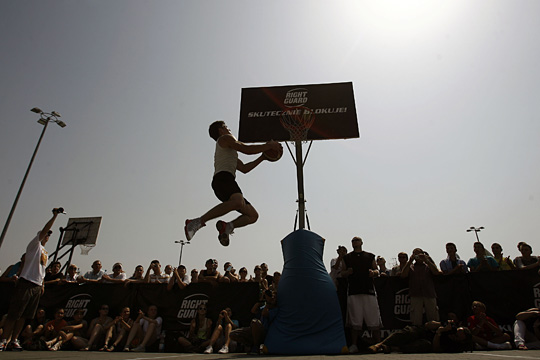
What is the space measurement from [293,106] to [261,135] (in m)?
1.31

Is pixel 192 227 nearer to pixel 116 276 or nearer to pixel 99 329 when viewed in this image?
pixel 99 329

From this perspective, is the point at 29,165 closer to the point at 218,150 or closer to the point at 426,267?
the point at 218,150

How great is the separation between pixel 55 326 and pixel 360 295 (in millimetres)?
6121

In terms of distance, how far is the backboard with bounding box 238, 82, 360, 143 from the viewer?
9.23 m

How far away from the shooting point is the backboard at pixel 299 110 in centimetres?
923

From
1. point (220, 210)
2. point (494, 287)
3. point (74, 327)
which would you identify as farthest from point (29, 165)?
point (494, 287)

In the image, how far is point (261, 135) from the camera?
9523mm

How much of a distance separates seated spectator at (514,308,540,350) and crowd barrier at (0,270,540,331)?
0.34 metres

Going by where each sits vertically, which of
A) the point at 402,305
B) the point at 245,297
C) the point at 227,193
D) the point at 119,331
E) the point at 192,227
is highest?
→ the point at 227,193

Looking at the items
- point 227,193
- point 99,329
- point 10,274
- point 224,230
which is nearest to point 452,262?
point 224,230

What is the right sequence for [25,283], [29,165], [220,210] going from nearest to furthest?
[220,210] < [25,283] < [29,165]

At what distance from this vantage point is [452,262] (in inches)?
249

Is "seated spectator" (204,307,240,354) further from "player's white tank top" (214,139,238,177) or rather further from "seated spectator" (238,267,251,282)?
"player's white tank top" (214,139,238,177)

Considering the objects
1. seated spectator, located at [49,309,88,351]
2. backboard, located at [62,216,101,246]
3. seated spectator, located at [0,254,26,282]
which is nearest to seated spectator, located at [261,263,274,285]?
seated spectator, located at [49,309,88,351]
